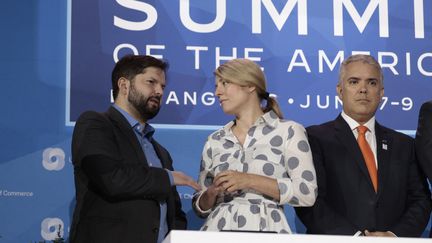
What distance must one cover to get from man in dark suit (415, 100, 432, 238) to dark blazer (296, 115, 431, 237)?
12 cm

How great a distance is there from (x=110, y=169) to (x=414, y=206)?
1396mm

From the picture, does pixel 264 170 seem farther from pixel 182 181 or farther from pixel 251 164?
pixel 182 181

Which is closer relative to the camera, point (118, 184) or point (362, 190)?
point (118, 184)

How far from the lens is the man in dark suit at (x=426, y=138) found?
342cm

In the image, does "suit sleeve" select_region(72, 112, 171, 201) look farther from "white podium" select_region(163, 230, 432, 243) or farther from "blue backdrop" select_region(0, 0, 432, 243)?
"white podium" select_region(163, 230, 432, 243)

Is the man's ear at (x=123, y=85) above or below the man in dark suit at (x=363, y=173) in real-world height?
above

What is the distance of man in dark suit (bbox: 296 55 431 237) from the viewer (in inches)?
135

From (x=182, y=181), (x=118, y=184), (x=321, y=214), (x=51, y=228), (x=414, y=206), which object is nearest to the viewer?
(x=118, y=184)

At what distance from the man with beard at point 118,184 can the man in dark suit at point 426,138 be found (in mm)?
1053

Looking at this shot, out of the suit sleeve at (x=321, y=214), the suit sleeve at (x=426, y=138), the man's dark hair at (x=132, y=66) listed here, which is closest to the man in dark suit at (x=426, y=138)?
the suit sleeve at (x=426, y=138)

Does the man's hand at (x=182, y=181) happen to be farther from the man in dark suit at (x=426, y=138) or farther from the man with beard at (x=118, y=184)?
the man in dark suit at (x=426, y=138)

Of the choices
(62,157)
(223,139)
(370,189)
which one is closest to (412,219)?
(370,189)

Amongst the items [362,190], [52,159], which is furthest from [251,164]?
[52,159]

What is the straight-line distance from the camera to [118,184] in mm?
3131
